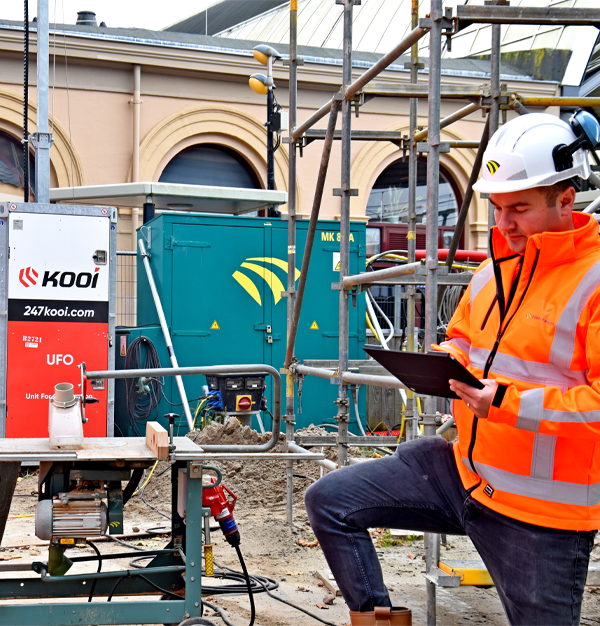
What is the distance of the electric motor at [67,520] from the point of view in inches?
133

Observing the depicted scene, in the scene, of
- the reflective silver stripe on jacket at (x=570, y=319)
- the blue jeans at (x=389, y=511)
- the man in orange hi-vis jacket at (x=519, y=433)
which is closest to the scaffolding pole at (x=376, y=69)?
the man in orange hi-vis jacket at (x=519, y=433)

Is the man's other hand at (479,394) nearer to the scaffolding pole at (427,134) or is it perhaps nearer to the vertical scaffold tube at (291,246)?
the scaffolding pole at (427,134)

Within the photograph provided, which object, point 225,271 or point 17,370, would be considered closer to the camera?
point 17,370

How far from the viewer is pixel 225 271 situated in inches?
390

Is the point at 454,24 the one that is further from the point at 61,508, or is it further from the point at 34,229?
the point at 34,229

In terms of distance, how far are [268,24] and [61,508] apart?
61.3ft

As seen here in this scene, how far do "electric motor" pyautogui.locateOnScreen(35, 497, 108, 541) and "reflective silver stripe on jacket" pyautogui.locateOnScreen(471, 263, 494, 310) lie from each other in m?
1.86

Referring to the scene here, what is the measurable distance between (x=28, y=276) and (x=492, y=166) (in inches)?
248

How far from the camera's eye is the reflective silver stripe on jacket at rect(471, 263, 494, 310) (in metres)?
2.71

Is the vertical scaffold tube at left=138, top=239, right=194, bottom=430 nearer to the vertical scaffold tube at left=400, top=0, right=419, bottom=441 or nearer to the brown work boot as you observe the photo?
the vertical scaffold tube at left=400, top=0, right=419, bottom=441

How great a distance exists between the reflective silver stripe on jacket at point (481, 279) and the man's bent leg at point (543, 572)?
30.4 inches

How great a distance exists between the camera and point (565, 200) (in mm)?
2434

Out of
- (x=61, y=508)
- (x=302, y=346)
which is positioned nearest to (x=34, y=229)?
(x=302, y=346)

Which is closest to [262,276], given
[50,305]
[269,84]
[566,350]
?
[50,305]
